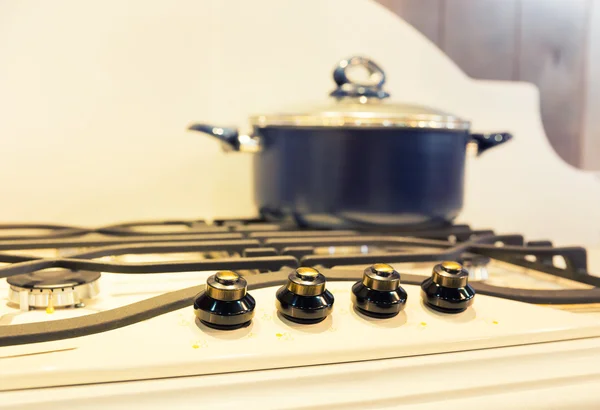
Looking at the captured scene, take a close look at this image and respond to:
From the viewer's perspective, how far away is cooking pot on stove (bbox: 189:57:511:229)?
66cm

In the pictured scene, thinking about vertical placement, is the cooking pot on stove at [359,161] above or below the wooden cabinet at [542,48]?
below

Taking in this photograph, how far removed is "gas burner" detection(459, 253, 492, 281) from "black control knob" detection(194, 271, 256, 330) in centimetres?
30

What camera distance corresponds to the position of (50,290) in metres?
0.42

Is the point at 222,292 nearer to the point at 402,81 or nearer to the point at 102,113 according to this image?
the point at 102,113

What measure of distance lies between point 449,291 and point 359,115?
301mm

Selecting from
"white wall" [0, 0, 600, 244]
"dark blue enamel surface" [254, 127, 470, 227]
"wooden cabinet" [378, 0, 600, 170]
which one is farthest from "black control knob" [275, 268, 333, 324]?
"wooden cabinet" [378, 0, 600, 170]

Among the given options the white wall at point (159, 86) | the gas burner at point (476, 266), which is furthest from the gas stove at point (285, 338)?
the white wall at point (159, 86)

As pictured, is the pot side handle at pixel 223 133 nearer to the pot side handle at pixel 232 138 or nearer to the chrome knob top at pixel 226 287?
the pot side handle at pixel 232 138

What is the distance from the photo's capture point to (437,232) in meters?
0.72

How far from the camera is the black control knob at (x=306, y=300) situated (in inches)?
14.8

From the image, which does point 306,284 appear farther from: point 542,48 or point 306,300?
point 542,48

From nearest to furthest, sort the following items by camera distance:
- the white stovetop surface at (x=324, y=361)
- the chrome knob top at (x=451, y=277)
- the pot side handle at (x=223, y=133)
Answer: the white stovetop surface at (x=324, y=361), the chrome knob top at (x=451, y=277), the pot side handle at (x=223, y=133)

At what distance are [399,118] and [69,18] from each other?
1.71ft

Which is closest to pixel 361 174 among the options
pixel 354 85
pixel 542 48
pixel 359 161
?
pixel 359 161
